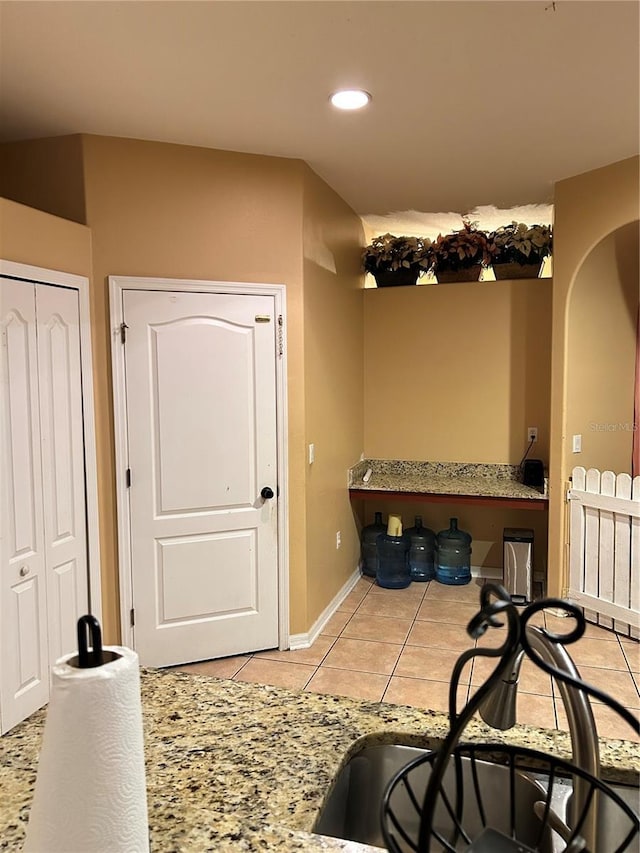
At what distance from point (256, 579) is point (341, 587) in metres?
1.03

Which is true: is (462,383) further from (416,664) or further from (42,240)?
(42,240)

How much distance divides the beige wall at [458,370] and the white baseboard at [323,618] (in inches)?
40.1

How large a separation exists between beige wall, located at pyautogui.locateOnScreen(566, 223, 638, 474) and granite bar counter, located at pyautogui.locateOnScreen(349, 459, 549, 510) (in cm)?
46

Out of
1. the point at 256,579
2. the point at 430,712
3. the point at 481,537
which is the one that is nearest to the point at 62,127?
the point at 256,579

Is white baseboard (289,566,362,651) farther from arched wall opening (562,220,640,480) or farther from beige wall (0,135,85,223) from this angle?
beige wall (0,135,85,223)

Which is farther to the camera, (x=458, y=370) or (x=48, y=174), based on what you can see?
(x=458, y=370)

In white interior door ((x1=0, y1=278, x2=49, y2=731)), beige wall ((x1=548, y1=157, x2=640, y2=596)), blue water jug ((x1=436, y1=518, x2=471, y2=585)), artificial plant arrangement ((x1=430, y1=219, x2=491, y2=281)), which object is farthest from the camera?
blue water jug ((x1=436, y1=518, x2=471, y2=585))

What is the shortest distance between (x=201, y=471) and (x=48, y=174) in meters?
1.67

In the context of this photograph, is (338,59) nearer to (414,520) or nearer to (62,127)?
(62,127)

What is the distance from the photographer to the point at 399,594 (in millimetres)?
4586

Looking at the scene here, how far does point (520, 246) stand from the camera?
4.54m

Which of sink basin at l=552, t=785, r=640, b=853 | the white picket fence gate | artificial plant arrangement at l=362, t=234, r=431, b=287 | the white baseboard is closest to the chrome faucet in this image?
sink basin at l=552, t=785, r=640, b=853

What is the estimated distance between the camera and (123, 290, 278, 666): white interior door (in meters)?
3.31

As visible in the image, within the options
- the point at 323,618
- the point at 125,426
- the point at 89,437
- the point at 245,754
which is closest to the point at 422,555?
the point at 323,618
